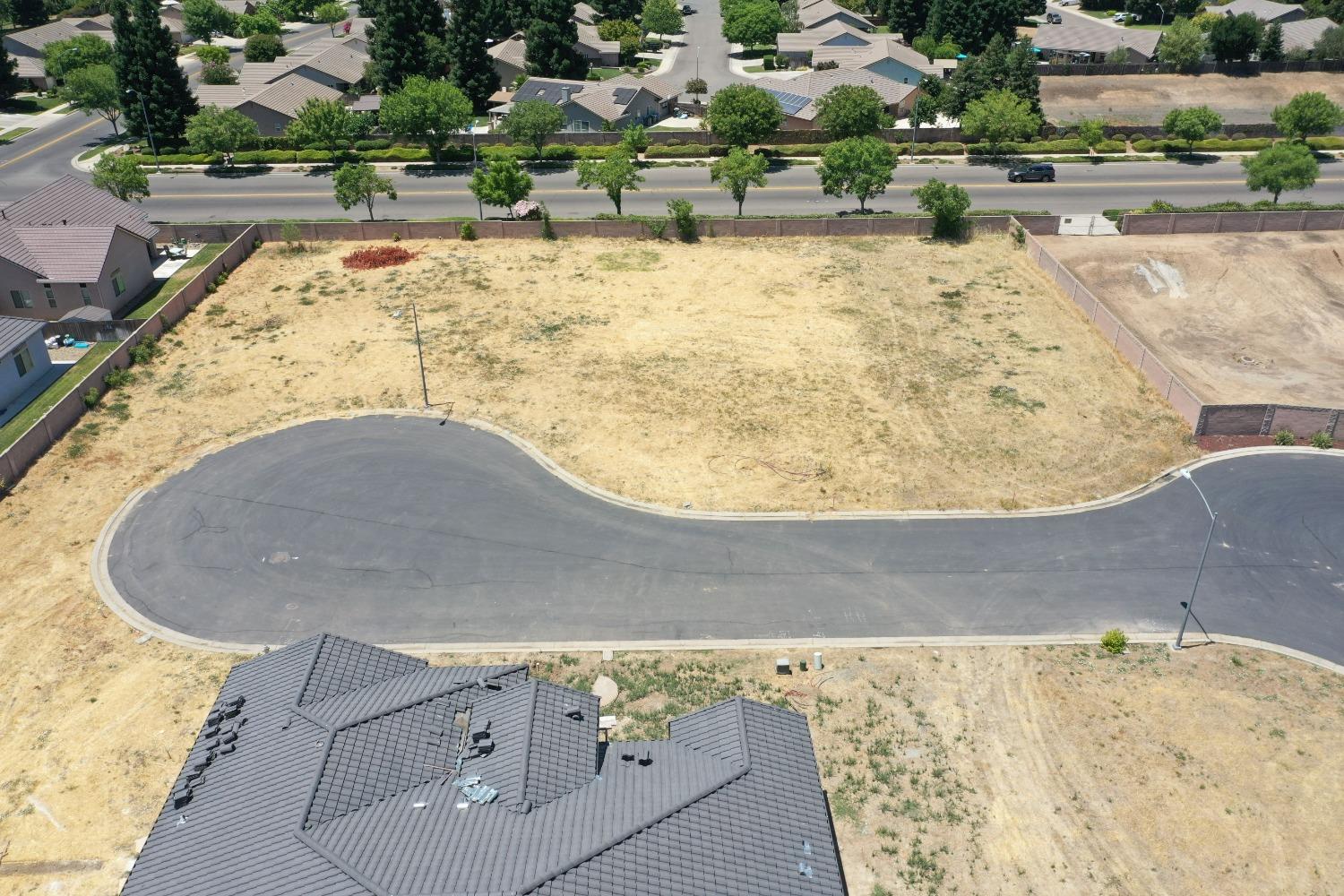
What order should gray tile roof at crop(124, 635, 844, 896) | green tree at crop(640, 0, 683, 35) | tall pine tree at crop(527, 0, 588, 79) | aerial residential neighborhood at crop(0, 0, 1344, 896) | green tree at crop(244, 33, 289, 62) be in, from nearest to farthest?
gray tile roof at crop(124, 635, 844, 896) → aerial residential neighborhood at crop(0, 0, 1344, 896) → tall pine tree at crop(527, 0, 588, 79) → green tree at crop(244, 33, 289, 62) → green tree at crop(640, 0, 683, 35)

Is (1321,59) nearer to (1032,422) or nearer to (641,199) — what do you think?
(641,199)

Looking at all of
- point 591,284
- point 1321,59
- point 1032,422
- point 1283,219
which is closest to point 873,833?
point 1032,422

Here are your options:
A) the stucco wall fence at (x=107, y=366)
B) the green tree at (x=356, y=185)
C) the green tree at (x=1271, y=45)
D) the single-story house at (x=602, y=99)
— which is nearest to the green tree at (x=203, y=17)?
the single-story house at (x=602, y=99)

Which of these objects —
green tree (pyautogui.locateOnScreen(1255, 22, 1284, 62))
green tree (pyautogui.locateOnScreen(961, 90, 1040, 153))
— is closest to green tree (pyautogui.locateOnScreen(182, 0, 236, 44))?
green tree (pyautogui.locateOnScreen(961, 90, 1040, 153))

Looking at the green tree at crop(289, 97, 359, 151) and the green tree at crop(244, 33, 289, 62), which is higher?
the green tree at crop(244, 33, 289, 62)

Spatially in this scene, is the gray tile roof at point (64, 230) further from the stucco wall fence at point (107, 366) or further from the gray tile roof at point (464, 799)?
the gray tile roof at point (464, 799)

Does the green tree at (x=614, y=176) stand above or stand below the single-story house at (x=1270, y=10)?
below

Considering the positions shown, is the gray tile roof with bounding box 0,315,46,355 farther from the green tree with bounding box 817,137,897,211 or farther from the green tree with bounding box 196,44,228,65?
the green tree with bounding box 196,44,228,65
